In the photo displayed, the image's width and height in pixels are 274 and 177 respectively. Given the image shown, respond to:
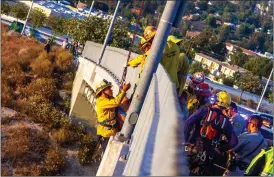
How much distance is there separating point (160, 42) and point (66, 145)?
11331 millimetres

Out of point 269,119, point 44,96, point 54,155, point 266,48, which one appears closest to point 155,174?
point 54,155

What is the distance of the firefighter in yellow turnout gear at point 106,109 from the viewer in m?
7.78

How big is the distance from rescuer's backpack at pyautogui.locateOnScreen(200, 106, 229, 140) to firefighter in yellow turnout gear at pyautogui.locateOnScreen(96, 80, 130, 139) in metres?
2.02

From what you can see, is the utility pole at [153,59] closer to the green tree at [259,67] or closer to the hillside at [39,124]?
the hillside at [39,124]

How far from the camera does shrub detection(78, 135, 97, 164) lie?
587 inches

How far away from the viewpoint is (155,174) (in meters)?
2.79

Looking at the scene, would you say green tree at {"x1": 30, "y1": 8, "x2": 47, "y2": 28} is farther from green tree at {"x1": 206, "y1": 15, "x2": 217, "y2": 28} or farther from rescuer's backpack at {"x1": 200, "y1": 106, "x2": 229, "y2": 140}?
green tree at {"x1": 206, "y1": 15, "x2": 217, "y2": 28}

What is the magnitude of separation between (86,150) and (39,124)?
344 centimetres

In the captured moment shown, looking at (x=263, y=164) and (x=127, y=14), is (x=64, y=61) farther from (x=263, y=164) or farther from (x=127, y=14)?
(x=127, y=14)

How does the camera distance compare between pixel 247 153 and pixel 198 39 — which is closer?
pixel 247 153

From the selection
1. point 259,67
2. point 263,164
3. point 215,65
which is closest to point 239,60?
point 215,65

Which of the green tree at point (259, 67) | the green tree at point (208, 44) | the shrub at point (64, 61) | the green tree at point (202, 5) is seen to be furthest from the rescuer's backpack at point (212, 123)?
the green tree at point (202, 5)

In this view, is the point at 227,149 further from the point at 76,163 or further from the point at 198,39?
the point at 198,39

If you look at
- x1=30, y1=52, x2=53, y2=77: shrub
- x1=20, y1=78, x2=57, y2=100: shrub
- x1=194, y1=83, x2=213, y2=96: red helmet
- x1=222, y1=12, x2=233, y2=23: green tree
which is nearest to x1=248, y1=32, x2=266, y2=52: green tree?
x1=222, y1=12, x2=233, y2=23: green tree
